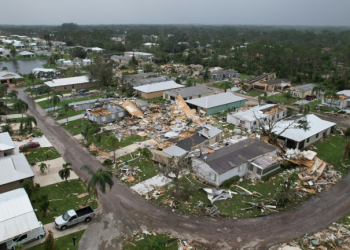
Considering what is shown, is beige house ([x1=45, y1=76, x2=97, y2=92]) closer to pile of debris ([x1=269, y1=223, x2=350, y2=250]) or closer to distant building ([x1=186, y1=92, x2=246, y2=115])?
distant building ([x1=186, y1=92, x2=246, y2=115])

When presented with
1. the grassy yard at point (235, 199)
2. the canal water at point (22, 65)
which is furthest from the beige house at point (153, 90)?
the canal water at point (22, 65)

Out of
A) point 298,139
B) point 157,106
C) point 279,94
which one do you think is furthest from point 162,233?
point 279,94

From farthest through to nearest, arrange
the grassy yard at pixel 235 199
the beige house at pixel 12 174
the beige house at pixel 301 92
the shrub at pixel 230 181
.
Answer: the beige house at pixel 301 92, the shrub at pixel 230 181, the beige house at pixel 12 174, the grassy yard at pixel 235 199

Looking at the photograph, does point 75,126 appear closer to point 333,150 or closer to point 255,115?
point 255,115

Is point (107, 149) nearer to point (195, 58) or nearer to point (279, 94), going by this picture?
point (279, 94)

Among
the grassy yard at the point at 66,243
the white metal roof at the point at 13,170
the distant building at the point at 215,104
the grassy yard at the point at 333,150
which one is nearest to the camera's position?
the grassy yard at the point at 66,243

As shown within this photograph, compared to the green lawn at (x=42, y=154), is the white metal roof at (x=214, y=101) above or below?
above

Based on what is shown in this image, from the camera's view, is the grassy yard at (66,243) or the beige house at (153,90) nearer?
the grassy yard at (66,243)

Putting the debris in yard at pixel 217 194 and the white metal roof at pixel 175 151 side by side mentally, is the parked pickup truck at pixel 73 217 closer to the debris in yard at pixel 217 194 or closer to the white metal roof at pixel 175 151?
the debris in yard at pixel 217 194
